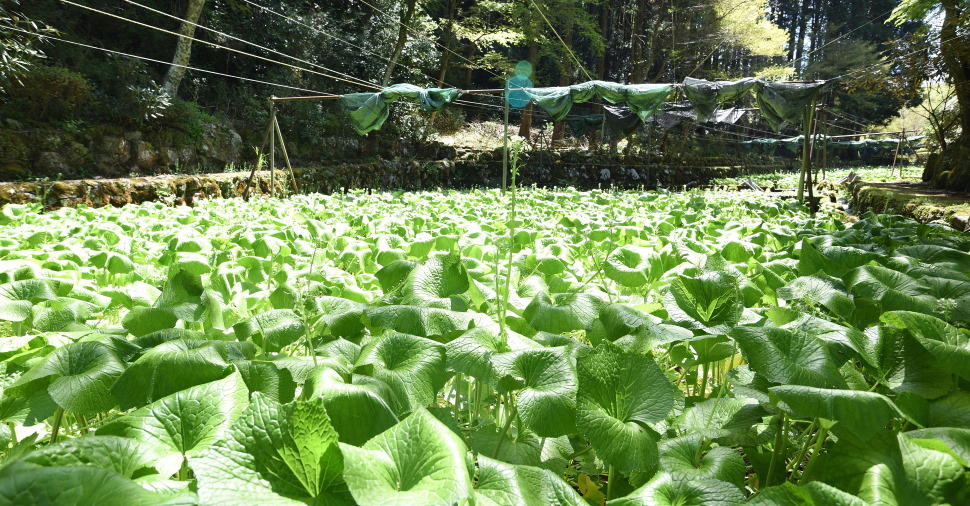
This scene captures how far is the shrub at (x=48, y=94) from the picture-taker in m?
8.38

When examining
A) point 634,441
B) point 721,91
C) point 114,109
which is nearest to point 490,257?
point 634,441

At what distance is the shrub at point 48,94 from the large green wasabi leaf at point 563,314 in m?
10.3

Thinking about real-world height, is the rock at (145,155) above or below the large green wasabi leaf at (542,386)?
above

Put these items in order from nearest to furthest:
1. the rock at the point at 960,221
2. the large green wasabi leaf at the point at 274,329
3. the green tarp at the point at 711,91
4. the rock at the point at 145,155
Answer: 1. the large green wasabi leaf at the point at 274,329
2. the rock at the point at 960,221
3. the green tarp at the point at 711,91
4. the rock at the point at 145,155

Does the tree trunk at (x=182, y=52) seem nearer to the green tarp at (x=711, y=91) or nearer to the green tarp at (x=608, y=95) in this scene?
the green tarp at (x=608, y=95)

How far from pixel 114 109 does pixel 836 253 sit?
11172 mm

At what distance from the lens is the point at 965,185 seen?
7164 mm

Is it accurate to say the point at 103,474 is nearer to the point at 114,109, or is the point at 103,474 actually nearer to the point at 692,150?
A: the point at 114,109

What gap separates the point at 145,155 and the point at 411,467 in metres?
10.9

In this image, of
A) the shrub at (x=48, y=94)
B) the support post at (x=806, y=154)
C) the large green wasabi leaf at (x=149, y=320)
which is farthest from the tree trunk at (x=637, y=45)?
the large green wasabi leaf at (x=149, y=320)

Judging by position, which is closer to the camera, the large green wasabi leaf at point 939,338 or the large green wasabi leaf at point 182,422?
the large green wasabi leaf at point 182,422

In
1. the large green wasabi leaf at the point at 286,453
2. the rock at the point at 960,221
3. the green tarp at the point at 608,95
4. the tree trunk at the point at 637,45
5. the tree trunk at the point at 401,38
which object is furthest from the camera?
the tree trunk at the point at 637,45

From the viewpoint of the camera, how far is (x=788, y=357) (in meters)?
0.82

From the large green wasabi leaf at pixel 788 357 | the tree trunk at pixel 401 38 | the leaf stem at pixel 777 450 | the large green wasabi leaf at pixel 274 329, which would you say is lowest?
the leaf stem at pixel 777 450
